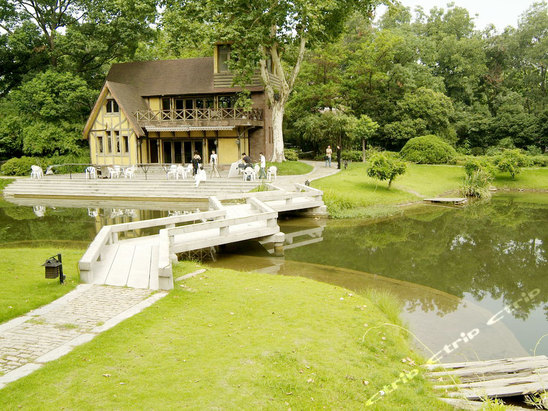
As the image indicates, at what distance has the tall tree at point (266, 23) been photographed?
2514cm

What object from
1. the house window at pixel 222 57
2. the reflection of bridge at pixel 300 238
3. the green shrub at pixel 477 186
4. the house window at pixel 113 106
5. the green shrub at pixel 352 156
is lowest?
the reflection of bridge at pixel 300 238

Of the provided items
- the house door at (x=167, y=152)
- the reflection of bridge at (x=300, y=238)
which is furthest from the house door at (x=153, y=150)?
the reflection of bridge at (x=300, y=238)

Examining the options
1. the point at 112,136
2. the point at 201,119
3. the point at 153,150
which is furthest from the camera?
the point at 153,150

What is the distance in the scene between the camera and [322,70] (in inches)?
1453

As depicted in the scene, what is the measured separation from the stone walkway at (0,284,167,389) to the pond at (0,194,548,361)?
473 centimetres

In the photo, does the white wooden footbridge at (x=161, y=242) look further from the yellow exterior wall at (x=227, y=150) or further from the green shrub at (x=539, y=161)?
the green shrub at (x=539, y=161)

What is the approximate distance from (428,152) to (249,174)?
1616 cm

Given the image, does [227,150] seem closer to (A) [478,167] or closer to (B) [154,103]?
(B) [154,103]

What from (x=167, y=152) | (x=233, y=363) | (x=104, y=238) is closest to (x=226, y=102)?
(x=167, y=152)

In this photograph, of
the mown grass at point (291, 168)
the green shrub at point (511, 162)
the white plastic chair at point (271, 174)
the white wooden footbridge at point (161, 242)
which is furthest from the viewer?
the green shrub at point (511, 162)

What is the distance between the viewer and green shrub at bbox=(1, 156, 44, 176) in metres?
33.3

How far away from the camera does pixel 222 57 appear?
31.9 m

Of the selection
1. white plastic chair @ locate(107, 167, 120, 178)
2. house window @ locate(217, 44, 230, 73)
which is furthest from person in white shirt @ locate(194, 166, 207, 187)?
house window @ locate(217, 44, 230, 73)

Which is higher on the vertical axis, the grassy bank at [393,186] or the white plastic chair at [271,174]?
the white plastic chair at [271,174]
